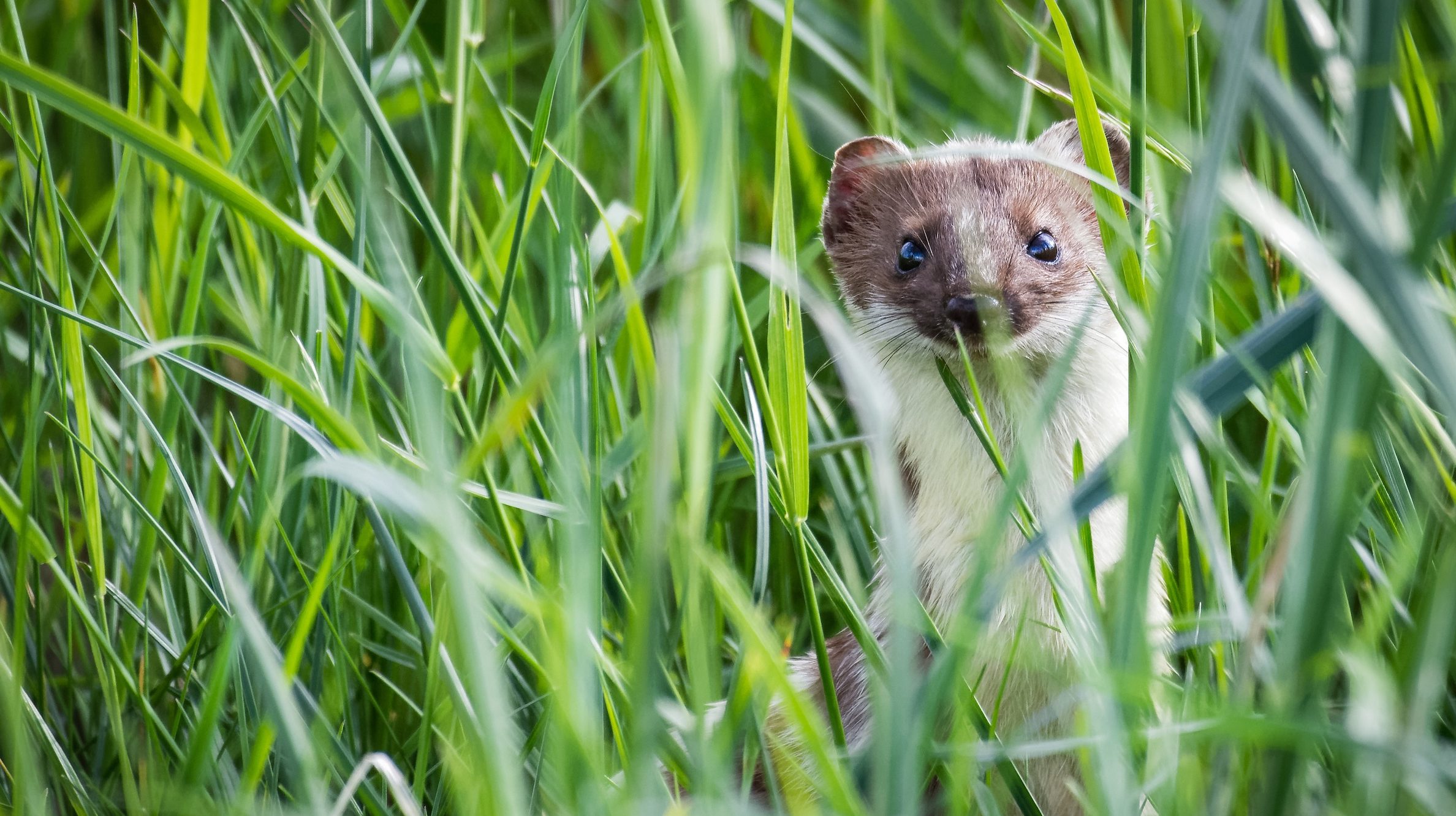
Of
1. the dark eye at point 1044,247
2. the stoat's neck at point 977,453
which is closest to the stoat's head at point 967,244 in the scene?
the dark eye at point 1044,247

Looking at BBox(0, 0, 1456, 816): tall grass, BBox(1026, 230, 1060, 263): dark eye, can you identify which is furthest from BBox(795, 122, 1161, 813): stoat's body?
BBox(0, 0, 1456, 816): tall grass

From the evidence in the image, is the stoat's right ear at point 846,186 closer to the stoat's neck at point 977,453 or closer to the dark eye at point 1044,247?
the dark eye at point 1044,247

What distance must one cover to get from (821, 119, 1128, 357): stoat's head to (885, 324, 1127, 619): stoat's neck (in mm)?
103

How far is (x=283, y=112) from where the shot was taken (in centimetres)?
258

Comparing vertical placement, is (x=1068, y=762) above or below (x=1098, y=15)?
below

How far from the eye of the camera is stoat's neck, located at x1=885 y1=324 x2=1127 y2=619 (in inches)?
93.8

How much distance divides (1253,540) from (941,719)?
1.99 ft

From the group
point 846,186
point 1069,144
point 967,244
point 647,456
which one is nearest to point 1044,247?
point 967,244

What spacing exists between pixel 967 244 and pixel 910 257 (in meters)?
0.17

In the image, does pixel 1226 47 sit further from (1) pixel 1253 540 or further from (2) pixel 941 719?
(2) pixel 941 719

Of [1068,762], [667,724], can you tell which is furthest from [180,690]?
[1068,762]

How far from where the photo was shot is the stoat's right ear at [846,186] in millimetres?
3012

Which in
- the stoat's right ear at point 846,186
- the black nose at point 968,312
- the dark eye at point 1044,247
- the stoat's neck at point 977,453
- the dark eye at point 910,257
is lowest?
the stoat's neck at point 977,453

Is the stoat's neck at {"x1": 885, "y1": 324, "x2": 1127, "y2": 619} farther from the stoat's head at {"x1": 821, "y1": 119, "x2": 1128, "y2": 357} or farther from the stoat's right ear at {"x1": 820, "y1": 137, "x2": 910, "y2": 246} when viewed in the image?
the stoat's right ear at {"x1": 820, "y1": 137, "x2": 910, "y2": 246}
